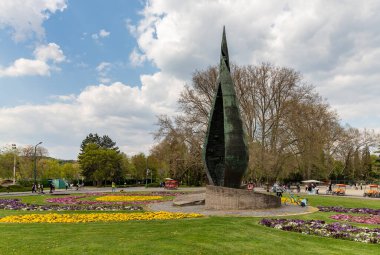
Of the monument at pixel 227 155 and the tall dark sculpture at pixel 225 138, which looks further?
the tall dark sculpture at pixel 225 138

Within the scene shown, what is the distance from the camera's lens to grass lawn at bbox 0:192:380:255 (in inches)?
329

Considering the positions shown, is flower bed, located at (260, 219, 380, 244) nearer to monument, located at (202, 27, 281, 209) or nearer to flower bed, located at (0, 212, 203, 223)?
flower bed, located at (0, 212, 203, 223)

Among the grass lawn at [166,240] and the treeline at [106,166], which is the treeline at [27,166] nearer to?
the treeline at [106,166]

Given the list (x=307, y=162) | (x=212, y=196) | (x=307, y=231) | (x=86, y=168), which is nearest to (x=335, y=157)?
(x=307, y=162)

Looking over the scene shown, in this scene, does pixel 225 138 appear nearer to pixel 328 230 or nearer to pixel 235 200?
pixel 235 200

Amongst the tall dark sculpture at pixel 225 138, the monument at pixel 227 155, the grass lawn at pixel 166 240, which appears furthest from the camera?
the tall dark sculpture at pixel 225 138

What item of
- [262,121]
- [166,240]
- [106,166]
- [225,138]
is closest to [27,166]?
[106,166]

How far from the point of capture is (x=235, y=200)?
56.8ft

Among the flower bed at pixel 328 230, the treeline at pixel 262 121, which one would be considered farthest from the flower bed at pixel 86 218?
the treeline at pixel 262 121

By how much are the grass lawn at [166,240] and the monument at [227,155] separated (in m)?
5.30

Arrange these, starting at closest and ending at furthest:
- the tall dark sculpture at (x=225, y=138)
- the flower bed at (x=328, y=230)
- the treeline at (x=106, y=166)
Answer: the flower bed at (x=328, y=230)
the tall dark sculpture at (x=225, y=138)
the treeline at (x=106, y=166)

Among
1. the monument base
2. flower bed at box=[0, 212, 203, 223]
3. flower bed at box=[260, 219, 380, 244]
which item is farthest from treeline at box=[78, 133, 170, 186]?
flower bed at box=[260, 219, 380, 244]

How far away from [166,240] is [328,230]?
5.56 m

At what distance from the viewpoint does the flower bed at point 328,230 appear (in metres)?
10.5
